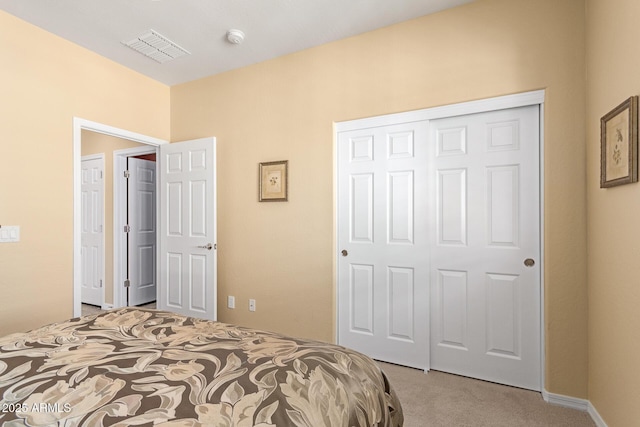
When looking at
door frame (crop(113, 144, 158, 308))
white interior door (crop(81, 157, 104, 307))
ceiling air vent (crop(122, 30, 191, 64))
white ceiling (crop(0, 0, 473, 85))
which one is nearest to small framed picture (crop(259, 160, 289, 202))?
white ceiling (crop(0, 0, 473, 85))

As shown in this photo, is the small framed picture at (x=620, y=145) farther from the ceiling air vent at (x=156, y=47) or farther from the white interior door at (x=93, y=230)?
the white interior door at (x=93, y=230)

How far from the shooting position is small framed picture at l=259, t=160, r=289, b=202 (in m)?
3.13

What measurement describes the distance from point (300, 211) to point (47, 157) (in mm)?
2134

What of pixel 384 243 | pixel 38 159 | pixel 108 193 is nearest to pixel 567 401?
pixel 384 243

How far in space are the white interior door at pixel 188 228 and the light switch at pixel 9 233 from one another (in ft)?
4.18

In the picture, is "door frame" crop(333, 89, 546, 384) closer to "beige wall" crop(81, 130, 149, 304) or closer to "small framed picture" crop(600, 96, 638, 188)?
"small framed picture" crop(600, 96, 638, 188)

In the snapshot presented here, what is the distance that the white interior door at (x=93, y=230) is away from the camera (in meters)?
4.39

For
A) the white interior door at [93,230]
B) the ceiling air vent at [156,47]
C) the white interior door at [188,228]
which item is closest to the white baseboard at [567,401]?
the white interior door at [188,228]

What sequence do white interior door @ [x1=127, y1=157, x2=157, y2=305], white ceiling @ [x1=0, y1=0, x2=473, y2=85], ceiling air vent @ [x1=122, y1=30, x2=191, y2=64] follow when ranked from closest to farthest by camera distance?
white ceiling @ [x1=0, y1=0, x2=473, y2=85], ceiling air vent @ [x1=122, y1=30, x2=191, y2=64], white interior door @ [x1=127, y1=157, x2=157, y2=305]

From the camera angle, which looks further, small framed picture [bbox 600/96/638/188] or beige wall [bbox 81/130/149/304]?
beige wall [bbox 81/130/149/304]

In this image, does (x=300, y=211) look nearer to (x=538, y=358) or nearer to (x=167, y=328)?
(x=167, y=328)

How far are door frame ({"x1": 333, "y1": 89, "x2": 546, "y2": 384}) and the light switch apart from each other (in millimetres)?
2482

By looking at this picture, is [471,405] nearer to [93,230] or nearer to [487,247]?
[487,247]

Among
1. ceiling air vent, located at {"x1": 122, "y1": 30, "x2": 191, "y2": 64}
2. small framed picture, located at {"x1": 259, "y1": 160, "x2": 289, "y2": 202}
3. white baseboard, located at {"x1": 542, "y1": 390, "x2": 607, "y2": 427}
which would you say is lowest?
white baseboard, located at {"x1": 542, "y1": 390, "x2": 607, "y2": 427}
